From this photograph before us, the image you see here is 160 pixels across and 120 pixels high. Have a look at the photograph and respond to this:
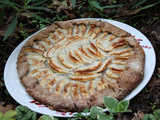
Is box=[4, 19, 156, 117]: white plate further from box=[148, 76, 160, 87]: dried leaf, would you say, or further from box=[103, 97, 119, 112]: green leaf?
box=[103, 97, 119, 112]: green leaf

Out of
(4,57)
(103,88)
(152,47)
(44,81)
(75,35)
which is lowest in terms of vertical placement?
(4,57)

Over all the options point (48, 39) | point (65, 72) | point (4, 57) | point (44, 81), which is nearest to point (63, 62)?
point (65, 72)

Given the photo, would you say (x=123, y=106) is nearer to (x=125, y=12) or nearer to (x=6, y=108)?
(x=6, y=108)

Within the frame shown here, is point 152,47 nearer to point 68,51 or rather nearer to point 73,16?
point 68,51

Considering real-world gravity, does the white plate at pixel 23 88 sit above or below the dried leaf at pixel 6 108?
above

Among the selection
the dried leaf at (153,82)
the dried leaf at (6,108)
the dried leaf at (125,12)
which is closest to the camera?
Answer: the dried leaf at (6,108)

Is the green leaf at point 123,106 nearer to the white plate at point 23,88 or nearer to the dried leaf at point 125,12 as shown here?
the white plate at point 23,88

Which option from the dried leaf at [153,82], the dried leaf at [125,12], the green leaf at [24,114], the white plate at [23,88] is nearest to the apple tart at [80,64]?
the white plate at [23,88]

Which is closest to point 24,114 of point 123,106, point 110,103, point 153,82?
point 110,103
